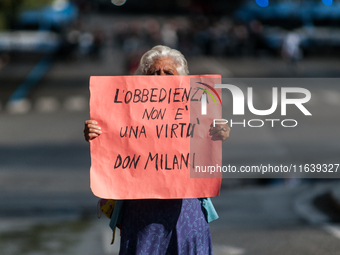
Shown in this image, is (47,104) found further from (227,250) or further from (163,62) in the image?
(163,62)

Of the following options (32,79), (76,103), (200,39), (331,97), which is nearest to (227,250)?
(76,103)

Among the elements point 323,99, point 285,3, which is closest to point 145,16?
point 285,3

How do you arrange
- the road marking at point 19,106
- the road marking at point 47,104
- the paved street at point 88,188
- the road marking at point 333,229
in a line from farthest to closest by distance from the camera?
the road marking at point 47,104
the road marking at point 19,106
the road marking at point 333,229
the paved street at point 88,188

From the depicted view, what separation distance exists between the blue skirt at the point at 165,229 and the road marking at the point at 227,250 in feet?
8.35

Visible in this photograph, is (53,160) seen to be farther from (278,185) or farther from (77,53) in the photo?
(77,53)

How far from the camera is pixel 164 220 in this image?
122 inches

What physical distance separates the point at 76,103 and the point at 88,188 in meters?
11.6

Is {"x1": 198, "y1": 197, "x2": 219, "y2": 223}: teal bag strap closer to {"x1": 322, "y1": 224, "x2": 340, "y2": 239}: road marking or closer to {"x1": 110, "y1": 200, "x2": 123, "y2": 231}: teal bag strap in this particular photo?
{"x1": 110, "y1": 200, "x2": 123, "y2": 231}: teal bag strap

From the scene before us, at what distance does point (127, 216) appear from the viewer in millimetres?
3176

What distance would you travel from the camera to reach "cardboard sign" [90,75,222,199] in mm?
3191

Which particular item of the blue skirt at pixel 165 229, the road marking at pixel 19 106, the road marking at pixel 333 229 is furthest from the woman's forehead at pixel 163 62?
the road marking at pixel 19 106

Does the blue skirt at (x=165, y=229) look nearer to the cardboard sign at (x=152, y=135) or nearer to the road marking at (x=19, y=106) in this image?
the cardboard sign at (x=152, y=135)

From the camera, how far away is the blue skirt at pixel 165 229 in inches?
122

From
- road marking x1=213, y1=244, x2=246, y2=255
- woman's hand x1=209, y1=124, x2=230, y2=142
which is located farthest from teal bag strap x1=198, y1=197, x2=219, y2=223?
road marking x1=213, y1=244, x2=246, y2=255
